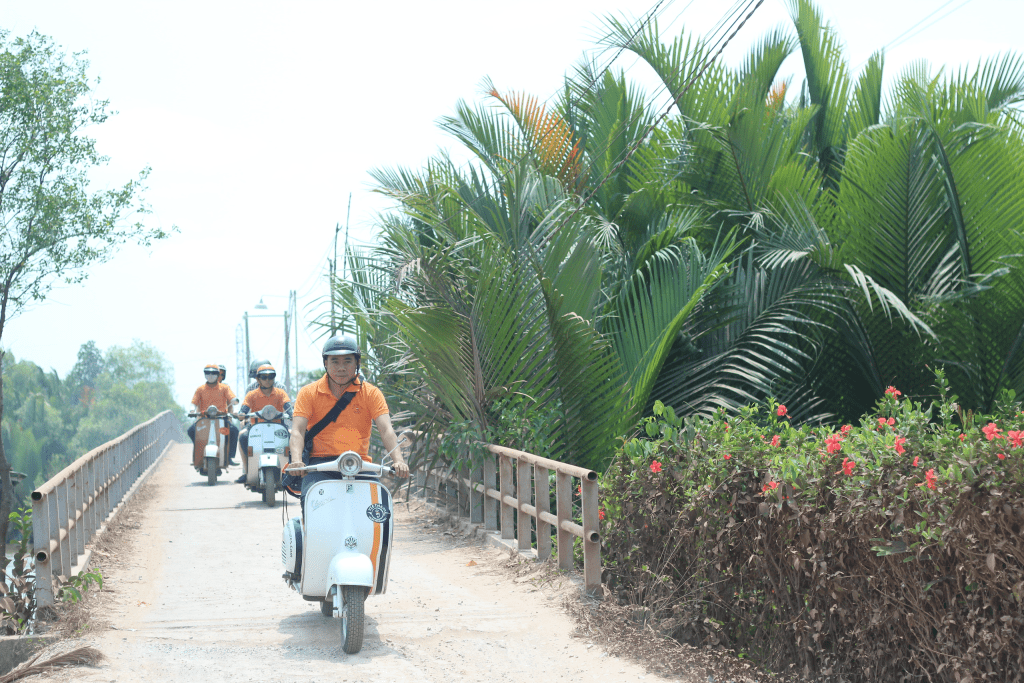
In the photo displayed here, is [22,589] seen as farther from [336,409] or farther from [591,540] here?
[591,540]

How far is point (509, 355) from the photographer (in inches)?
360

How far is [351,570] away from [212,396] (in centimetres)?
1204

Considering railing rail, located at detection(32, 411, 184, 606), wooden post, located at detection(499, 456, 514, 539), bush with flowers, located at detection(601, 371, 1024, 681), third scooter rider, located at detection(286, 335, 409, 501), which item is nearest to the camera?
bush with flowers, located at detection(601, 371, 1024, 681)

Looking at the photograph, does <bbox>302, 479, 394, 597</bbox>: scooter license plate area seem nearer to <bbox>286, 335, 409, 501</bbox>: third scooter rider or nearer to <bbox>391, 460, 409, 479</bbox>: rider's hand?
<bbox>391, 460, 409, 479</bbox>: rider's hand

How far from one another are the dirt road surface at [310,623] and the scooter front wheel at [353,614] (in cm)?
9

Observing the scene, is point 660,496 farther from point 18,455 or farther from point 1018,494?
point 18,455

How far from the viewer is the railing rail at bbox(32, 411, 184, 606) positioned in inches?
239

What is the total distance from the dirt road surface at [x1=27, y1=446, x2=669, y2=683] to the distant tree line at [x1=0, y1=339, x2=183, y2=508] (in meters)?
39.9

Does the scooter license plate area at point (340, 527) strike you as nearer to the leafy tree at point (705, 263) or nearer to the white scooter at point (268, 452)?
the leafy tree at point (705, 263)

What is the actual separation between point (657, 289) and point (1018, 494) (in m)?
5.56

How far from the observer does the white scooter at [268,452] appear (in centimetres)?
1277

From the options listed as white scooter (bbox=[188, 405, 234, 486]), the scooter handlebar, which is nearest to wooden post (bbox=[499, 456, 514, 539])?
the scooter handlebar

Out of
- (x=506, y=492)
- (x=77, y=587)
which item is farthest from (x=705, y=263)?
(x=77, y=587)

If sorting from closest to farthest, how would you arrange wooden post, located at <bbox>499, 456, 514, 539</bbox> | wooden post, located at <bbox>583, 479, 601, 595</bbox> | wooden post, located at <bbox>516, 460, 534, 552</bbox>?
wooden post, located at <bbox>583, 479, 601, 595</bbox> → wooden post, located at <bbox>516, 460, 534, 552</bbox> → wooden post, located at <bbox>499, 456, 514, 539</bbox>
